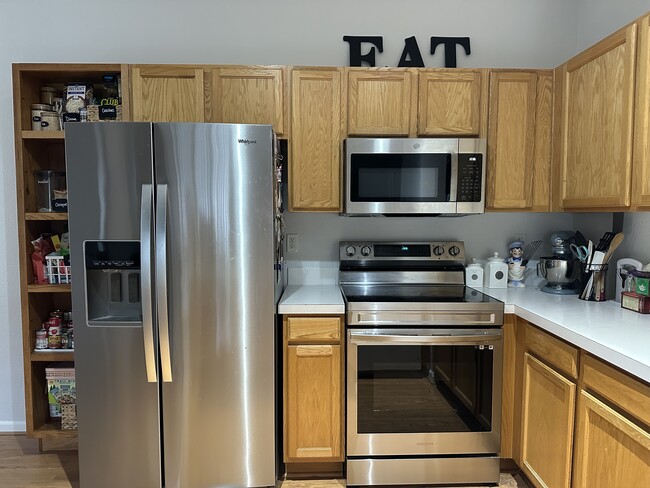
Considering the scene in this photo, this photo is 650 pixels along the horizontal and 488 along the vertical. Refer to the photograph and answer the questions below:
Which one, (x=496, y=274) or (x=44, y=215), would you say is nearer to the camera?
(x=44, y=215)

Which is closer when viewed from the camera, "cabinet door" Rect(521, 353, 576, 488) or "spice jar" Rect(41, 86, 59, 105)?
"cabinet door" Rect(521, 353, 576, 488)

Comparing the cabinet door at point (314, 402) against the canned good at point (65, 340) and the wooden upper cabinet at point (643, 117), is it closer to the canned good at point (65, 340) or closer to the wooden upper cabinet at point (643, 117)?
the canned good at point (65, 340)

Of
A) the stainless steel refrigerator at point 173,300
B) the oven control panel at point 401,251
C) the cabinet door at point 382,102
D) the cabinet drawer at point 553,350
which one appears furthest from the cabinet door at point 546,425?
the cabinet door at point 382,102

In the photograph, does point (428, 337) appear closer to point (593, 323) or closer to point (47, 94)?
point (593, 323)

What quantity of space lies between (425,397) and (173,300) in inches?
51.4

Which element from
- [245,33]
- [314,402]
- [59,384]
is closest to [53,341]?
[59,384]

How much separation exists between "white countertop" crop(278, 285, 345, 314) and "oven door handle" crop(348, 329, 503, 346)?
0.49 ft

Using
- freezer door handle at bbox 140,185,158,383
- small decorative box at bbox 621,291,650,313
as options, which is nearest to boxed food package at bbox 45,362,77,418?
freezer door handle at bbox 140,185,158,383

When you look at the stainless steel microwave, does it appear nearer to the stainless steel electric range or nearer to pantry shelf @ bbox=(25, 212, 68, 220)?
the stainless steel electric range

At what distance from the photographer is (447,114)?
7.34 feet

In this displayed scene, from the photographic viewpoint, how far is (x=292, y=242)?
2596 millimetres

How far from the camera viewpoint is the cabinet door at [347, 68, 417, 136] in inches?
87.2

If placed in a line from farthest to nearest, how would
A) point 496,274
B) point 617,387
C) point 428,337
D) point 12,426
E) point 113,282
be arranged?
1. point 12,426
2. point 496,274
3. point 428,337
4. point 113,282
5. point 617,387

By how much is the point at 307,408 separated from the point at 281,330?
411mm
